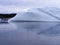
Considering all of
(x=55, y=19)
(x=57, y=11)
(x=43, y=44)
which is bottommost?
(x=43, y=44)

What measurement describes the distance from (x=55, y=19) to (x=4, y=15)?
4092 mm

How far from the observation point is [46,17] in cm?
603

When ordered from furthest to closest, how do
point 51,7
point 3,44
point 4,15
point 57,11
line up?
point 4,15
point 51,7
point 57,11
point 3,44

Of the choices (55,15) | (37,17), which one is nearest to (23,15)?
(37,17)

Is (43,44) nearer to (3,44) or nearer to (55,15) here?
(3,44)

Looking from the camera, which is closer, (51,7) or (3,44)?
(3,44)

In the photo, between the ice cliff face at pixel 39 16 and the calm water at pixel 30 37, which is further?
the ice cliff face at pixel 39 16

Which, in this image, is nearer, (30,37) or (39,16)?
(30,37)

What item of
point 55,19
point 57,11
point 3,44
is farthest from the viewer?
point 57,11

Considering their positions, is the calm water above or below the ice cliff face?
below

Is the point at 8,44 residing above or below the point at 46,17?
below

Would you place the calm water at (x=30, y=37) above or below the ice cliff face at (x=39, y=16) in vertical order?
below

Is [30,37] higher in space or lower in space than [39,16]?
lower

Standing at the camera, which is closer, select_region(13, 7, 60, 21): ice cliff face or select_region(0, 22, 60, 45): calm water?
select_region(0, 22, 60, 45): calm water
